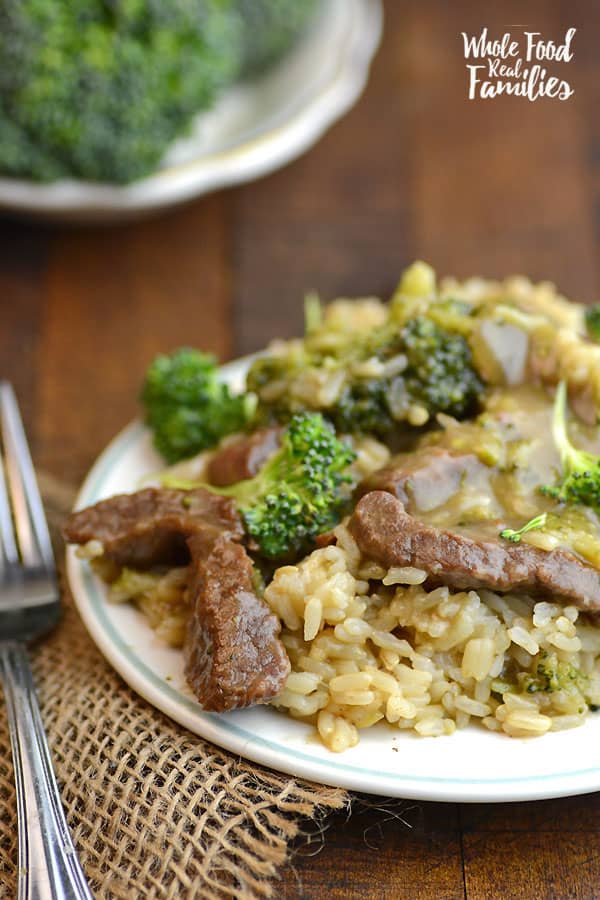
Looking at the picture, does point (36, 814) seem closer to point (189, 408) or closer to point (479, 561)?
point (479, 561)

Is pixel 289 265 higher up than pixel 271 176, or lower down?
lower down

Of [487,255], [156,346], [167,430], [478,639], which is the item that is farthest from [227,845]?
[487,255]

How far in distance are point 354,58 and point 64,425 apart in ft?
9.71

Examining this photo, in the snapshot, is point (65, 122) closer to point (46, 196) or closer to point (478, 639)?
point (46, 196)

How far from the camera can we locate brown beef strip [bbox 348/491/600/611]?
10.6 feet

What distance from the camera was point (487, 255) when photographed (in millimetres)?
6375

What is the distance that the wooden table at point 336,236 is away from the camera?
5797mm

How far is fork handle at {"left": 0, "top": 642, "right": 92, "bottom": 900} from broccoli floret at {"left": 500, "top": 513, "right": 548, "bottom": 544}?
5.13 feet

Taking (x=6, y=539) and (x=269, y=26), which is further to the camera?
(x=269, y=26)

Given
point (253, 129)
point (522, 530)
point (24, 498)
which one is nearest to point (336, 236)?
point (253, 129)

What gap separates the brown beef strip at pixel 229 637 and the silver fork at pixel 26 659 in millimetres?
538

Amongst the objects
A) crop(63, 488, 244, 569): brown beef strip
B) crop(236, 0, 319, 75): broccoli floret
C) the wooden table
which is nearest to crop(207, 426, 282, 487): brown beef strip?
crop(63, 488, 244, 569): brown beef strip

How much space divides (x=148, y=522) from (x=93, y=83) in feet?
9.65

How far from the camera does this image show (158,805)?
3.07 m
